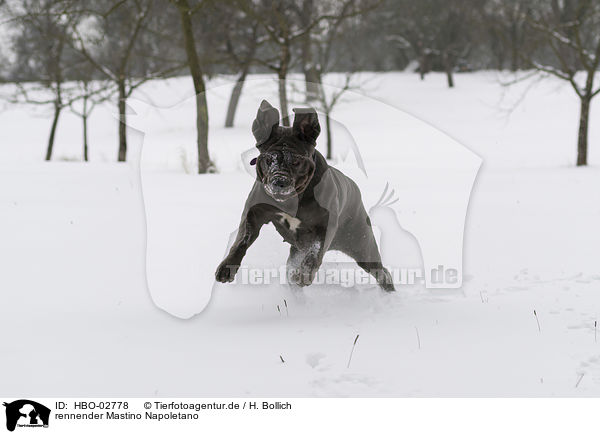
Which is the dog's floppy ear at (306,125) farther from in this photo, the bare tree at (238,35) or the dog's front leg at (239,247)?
the bare tree at (238,35)

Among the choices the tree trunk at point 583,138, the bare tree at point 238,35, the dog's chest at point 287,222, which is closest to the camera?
the dog's chest at point 287,222

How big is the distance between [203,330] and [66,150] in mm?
25318

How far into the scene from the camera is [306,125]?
360 cm

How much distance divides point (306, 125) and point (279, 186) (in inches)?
20.1

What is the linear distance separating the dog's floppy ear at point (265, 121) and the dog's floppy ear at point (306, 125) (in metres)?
0.14

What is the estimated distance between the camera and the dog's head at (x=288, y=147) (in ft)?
11.3

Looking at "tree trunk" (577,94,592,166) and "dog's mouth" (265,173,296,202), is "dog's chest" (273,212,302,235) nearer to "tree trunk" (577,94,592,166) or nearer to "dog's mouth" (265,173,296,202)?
"dog's mouth" (265,173,296,202)

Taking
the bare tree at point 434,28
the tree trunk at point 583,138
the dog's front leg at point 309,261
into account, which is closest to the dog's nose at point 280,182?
the dog's front leg at point 309,261

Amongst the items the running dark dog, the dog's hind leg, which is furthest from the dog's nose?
the dog's hind leg

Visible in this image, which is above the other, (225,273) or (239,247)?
(239,247)

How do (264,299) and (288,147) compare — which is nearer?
(288,147)
